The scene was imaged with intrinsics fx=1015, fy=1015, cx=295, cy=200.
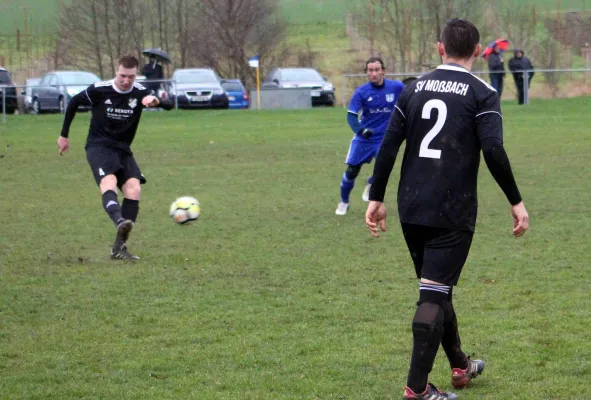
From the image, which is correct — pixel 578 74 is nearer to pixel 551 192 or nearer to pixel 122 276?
pixel 551 192

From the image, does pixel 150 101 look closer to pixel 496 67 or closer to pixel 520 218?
pixel 520 218

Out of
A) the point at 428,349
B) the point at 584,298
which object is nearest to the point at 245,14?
the point at 584,298

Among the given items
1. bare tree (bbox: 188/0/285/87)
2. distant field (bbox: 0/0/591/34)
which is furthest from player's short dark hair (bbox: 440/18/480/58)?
distant field (bbox: 0/0/591/34)

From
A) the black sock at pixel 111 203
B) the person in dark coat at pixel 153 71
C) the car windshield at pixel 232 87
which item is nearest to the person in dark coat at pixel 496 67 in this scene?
the car windshield at pixel 232 87

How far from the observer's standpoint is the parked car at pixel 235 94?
3325cm

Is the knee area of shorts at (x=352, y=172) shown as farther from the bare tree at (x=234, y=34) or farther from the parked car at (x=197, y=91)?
the bare tree at (x=234, y=34)

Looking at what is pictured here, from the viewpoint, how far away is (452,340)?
16.7 ft

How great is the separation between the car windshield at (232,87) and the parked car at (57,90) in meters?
4.72

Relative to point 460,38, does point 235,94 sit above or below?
below

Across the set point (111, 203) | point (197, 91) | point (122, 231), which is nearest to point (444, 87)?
point (122, 231)

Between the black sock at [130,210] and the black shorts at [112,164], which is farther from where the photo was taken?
the black sock at [130,210]

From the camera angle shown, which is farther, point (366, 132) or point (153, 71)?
point (153, 71)

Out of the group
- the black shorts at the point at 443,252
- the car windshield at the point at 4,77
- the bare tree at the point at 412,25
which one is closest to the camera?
the black shorts at the point at 443,252

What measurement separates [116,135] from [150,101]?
23.6 inches
